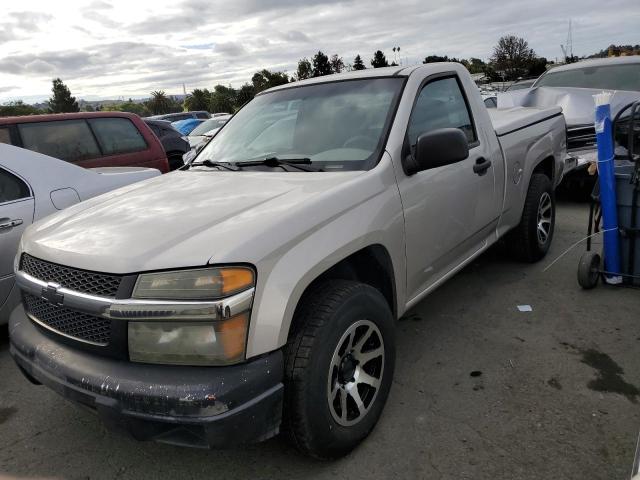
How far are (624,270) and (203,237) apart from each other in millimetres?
3427

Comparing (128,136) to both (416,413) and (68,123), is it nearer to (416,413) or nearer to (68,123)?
(68,123)

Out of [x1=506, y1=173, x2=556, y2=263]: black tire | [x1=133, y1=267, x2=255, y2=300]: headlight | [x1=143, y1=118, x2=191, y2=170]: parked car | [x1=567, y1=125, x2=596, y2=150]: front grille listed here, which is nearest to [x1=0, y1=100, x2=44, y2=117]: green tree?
[x1=143, y1=118, x2=191, y2=170]: parked car

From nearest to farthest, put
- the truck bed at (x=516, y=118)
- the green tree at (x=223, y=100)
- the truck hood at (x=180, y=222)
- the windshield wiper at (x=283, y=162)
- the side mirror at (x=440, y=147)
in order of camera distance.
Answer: the truck hood at (x=180, y=222), the side mirror at (x=440, y=147), the windshield wiper at (x=283, y=162), the truck bed at (x=516, y=118), the green tree at (x=223, y=100)

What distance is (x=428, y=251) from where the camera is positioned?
3.05 m

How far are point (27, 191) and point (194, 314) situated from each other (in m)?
2.61

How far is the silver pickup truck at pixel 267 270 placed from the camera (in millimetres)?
1955

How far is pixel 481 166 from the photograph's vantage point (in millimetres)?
3561

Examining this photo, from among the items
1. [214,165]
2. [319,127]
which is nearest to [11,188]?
[214,165]

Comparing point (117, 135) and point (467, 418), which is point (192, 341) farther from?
point (117, 135)

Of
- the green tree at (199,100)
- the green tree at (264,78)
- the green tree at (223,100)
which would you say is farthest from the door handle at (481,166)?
the green tree at (199,100)

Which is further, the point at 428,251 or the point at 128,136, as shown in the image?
the point at 128,136

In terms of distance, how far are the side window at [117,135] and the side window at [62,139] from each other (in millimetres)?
125

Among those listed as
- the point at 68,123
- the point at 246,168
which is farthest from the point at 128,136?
the point at 246,168

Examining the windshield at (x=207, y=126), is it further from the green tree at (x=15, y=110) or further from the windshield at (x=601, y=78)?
the green tree at (x=15, y=110)
